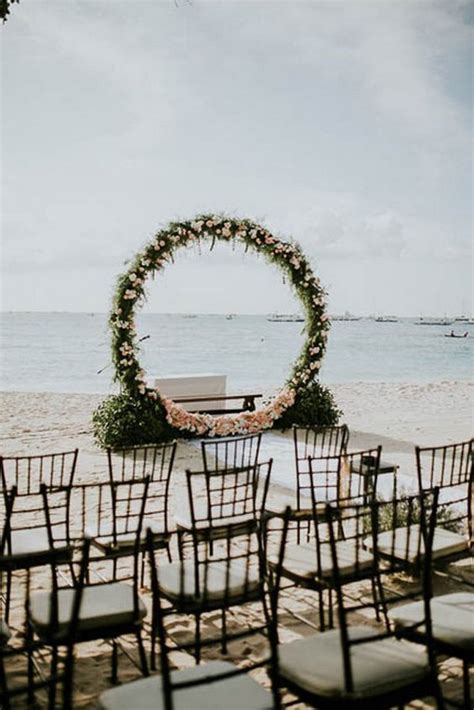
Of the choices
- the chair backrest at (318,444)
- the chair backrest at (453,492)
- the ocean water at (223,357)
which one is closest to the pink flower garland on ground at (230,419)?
the chair backrest at (318,444)

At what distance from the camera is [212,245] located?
33.5ft

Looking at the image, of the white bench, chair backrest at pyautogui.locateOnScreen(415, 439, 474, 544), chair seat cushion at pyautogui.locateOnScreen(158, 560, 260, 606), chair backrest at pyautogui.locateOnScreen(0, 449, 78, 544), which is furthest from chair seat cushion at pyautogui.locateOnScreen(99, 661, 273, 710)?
the white bench

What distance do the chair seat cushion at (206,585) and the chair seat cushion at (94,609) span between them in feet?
0.58

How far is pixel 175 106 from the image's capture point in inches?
337

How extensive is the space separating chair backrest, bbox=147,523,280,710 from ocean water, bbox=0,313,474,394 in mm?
17392

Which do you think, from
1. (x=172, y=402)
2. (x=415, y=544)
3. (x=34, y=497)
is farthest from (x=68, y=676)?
(x=172, y=402)

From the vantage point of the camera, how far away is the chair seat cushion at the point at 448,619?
2.71 metres

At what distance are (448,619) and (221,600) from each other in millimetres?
948

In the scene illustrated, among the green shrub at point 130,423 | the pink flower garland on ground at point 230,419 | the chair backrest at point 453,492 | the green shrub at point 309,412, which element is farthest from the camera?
the green shrub at point 309,412

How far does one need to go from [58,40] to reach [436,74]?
3743mm

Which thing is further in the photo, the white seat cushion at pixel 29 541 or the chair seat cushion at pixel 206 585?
the white seat cushion at pixel 29 541

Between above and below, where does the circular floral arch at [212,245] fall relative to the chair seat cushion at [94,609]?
above

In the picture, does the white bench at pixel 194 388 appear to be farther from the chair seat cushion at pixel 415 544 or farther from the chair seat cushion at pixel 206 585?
the chair seat cushion at pixel 206 585

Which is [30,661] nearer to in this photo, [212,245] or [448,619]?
[448,619]
